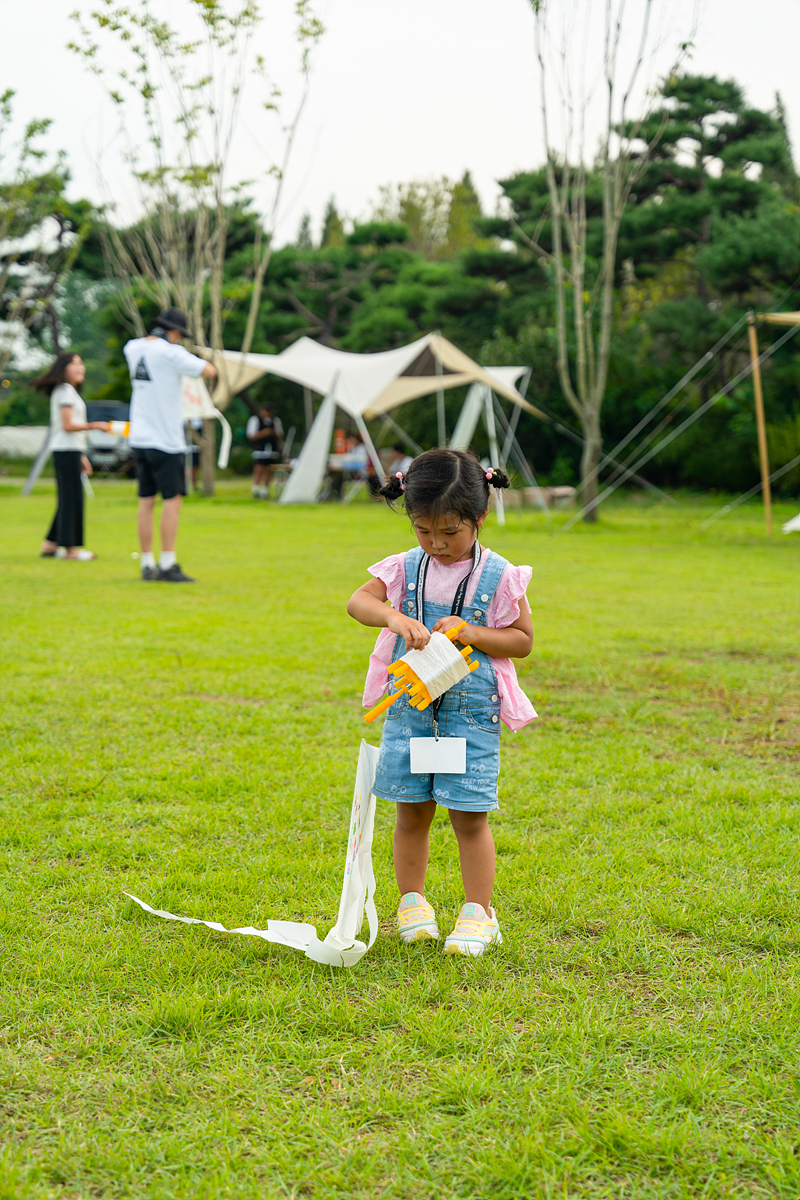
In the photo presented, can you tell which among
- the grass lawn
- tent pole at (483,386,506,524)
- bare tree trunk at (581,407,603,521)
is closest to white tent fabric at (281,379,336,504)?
tent pole at (483,386,506,524)

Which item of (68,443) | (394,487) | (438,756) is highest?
(68,443)

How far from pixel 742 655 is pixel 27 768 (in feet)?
11.5

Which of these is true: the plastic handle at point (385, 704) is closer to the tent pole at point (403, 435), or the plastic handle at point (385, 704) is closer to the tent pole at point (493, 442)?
the tent pole at point (493, 442)

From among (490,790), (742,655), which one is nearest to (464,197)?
(742,655)

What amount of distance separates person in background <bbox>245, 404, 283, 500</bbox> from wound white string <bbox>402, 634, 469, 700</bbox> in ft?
52.5

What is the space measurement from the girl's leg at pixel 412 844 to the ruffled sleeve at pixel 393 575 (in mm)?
449

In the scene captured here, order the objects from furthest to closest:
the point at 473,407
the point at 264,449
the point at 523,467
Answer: the point at 264,449, the point at 473,407, the point at 523,467

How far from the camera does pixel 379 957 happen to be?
7.28 ft

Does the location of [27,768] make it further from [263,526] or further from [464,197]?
[464,197]

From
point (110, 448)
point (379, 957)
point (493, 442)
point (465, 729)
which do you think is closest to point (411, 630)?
point (465, 729)

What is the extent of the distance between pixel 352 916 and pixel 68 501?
722 centimetres

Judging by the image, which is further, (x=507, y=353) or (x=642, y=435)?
(x=507, y=353)

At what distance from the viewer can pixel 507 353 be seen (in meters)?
20.7

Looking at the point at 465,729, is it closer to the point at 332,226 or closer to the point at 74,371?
the point at 74,371
